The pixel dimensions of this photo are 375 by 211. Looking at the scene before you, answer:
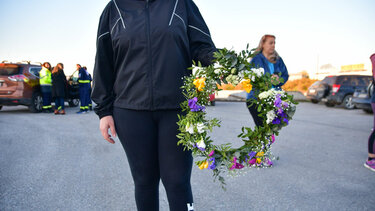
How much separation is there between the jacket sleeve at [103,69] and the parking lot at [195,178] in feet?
4.09

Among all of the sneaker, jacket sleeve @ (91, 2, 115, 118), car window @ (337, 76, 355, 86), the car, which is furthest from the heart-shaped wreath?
the car

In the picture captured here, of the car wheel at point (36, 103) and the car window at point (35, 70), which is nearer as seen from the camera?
the car wheel at point (36, 103)

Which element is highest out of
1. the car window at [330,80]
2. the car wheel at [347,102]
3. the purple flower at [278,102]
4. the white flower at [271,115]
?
the purple flower at [278,102]

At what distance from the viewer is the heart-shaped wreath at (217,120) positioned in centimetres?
159

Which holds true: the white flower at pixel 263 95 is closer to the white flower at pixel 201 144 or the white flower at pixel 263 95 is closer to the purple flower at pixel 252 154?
the purple flower at pixel 252 154

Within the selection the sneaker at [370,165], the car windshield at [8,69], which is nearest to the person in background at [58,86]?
the car windshield at [8,69]

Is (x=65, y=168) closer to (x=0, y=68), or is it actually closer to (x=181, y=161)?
(x=181, y=161)

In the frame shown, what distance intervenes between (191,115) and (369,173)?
12.0 ft

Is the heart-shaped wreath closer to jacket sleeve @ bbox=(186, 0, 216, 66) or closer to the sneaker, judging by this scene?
jacket sleeve @ bbox=(186, 0, 216, 66)

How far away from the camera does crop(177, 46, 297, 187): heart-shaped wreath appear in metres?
1.59

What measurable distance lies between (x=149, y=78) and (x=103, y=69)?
1.13 feet

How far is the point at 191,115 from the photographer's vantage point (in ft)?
5.25

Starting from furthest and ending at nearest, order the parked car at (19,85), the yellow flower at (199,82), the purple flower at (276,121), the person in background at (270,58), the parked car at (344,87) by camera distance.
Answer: the parked car at (344,87) → the parked car at (19,85) → the person in background at (270,58) → the purple flower at (276,121) → the yellow flower at (199,82)

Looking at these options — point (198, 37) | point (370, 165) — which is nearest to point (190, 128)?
point (198, 37)
